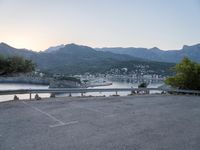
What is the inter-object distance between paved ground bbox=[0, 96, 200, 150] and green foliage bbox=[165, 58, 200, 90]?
2147 centimetres

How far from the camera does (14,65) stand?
23984 millimetres

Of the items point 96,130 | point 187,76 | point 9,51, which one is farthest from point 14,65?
point 9,51

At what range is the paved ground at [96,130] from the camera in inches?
316

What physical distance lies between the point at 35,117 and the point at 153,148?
598 centimetres

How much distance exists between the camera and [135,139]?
28.6ft


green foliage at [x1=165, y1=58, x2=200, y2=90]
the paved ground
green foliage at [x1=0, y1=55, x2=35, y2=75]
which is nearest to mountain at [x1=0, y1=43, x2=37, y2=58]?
green foliage at [x1=0, y1=55, x2=35, y2=75]

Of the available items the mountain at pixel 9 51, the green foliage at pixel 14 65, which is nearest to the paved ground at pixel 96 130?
the green foliage at pixel 14 65

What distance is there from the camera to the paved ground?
8.04 meters

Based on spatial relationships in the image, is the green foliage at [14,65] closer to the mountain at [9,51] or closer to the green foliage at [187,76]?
the mountain at [9,51]

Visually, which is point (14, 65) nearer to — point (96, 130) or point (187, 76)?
point (96, 130)

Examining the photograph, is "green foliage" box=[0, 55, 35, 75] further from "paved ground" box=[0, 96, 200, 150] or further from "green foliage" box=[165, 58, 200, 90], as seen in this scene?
"green foliage" box=[165, 58, 200, 90]

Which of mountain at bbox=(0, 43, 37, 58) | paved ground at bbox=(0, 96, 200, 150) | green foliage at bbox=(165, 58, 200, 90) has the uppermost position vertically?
mountain at bbox=(0, 43, 37, 58)

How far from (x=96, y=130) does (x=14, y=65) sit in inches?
618

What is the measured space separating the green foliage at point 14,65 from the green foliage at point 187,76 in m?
18.0
